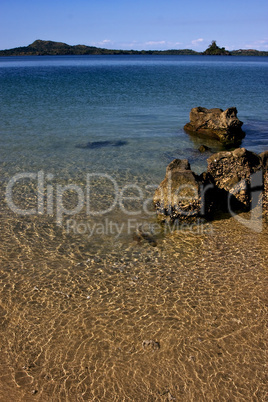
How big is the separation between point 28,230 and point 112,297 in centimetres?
349

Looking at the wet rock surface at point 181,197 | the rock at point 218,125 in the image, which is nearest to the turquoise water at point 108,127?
the rock at point 218,125

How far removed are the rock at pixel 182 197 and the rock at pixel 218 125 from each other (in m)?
9.29

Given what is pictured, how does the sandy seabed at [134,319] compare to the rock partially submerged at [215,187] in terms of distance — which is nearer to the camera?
the sandy seabed at [134,319]

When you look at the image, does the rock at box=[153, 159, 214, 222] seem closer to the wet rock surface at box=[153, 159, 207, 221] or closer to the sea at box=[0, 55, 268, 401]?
the wet rock surface at box=[153, 159, 207, 221]

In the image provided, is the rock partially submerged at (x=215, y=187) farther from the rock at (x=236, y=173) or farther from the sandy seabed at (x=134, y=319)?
the sandy seabed at (x=134, y=319)

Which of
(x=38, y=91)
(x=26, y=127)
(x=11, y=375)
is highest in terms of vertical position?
(x=38, y=91)

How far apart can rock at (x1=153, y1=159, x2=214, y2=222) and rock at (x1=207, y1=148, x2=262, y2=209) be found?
0.92m

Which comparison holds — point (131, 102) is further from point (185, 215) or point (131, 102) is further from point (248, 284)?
point (248, 284)

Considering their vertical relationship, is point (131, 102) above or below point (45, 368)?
above

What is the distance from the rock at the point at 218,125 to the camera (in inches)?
711

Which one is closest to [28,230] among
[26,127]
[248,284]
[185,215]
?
[185,215]

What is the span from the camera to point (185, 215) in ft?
30.8

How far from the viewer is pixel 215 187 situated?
33.8ft

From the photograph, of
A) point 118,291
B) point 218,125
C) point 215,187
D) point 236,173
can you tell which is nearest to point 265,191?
point 236,173
